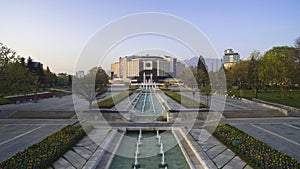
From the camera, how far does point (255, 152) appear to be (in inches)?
324

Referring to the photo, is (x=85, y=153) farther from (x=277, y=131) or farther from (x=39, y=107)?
(x=39, y=107)

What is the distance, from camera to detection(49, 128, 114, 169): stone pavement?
7.95 m

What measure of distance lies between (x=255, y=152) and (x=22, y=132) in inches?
502

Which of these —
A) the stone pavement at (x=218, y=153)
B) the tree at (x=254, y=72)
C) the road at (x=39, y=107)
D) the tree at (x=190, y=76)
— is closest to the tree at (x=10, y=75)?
the road at (x=39, y=107)

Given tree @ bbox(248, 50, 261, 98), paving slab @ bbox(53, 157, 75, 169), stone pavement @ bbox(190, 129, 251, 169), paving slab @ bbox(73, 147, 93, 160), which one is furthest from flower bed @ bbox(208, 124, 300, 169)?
tree @ bbox(248, 50, 261, 98)

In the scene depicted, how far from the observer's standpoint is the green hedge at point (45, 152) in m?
7.21

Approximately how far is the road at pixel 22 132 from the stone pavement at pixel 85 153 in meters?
2.61

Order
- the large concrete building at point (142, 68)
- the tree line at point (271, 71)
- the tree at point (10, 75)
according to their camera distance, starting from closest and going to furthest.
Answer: the tree at point (10, 75) → the tree line at point (271, 71) → the large concrete building at point (142, 68)

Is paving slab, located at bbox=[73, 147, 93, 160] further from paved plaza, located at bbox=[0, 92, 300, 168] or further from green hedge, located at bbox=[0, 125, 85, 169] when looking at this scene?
green hedge, located at bbox=[0, 125, 85, 169]

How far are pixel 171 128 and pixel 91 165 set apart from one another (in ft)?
22.8

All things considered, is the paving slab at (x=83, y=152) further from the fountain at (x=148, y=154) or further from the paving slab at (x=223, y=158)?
the paving slab at (x=223, y=158)

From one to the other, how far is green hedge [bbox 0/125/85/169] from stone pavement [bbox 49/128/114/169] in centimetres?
23

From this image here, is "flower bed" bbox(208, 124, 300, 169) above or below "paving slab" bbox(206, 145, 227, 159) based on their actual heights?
above

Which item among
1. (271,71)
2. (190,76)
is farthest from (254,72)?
(190,76)
